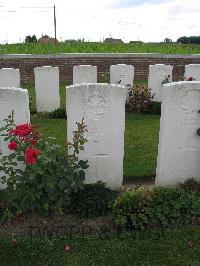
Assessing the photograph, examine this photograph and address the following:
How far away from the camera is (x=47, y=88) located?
33.0ft

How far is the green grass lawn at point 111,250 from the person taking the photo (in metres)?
4.04

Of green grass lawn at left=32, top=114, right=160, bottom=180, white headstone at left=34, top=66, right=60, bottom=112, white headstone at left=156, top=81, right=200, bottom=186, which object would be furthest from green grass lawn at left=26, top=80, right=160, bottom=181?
white headstone at left=156, top=81, right=200, bottom=186

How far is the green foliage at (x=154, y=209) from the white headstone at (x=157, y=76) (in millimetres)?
6099

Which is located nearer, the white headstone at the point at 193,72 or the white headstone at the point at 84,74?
the white headstone at the point at 84,74

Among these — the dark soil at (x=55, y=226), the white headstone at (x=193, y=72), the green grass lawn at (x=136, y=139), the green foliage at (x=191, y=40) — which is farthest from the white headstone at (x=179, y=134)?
the green foliage at (x=191, y=40)

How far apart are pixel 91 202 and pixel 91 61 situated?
40.4ft

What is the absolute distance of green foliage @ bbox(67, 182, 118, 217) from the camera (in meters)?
4.81

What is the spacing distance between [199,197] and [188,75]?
22.0 feet

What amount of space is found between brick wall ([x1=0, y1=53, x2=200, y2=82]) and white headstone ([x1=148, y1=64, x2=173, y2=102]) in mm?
5712

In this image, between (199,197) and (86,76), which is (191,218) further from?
(86,76)

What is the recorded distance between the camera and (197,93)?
5.06 m

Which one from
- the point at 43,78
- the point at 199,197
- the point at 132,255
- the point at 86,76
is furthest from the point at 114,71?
the point at 132,255

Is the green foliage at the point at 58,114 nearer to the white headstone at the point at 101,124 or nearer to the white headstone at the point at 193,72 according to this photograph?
the white headstone at the point at 193,72

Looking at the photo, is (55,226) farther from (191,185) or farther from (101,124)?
(191,185)
